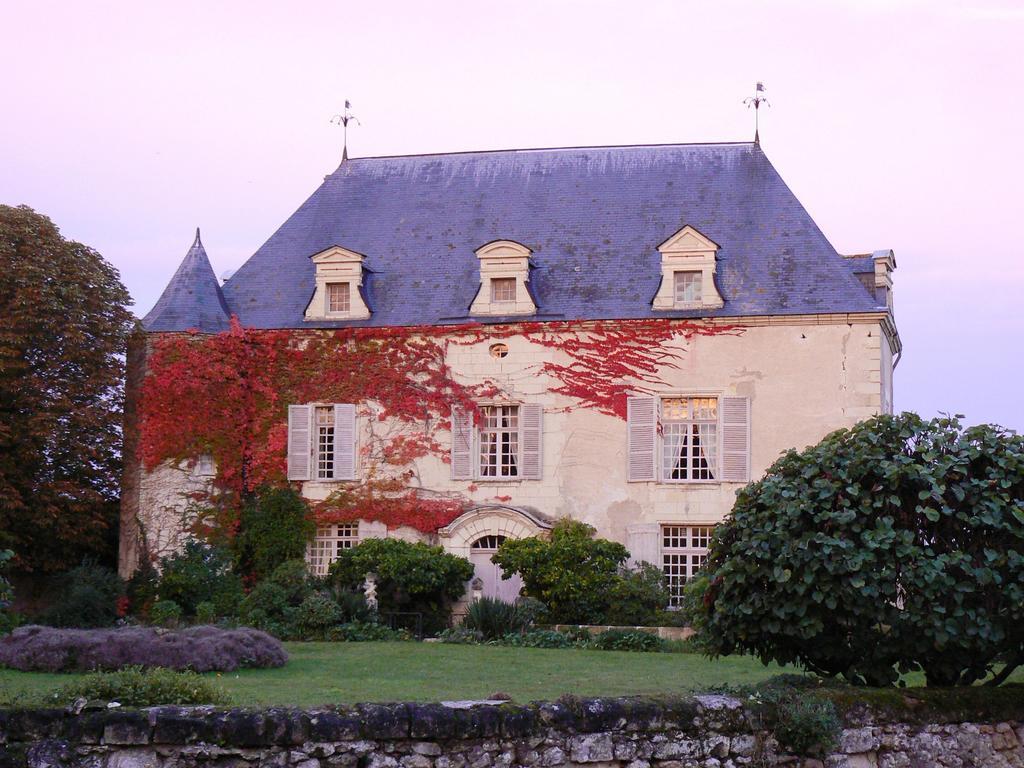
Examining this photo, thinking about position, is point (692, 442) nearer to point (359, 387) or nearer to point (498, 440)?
point (498, 440)

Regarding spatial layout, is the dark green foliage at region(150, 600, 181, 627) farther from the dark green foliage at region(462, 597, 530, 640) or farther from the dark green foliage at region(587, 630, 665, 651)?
the dark green foliage at region(587, 630, 665, 651)

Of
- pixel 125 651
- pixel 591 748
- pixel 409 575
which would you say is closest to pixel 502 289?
pixel 409 575

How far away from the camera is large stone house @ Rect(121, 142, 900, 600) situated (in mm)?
22703

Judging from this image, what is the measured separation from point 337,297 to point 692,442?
696 centimetres

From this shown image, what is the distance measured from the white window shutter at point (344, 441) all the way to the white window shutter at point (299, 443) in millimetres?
469

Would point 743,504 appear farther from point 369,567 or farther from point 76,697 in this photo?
point 369,567

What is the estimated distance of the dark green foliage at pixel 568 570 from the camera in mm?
20969

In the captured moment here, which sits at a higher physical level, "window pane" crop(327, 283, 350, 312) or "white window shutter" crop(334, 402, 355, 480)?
"window pane" crop(327, 283, 350, 312)

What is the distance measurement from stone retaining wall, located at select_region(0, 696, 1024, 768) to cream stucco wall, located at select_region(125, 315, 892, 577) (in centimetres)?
1396

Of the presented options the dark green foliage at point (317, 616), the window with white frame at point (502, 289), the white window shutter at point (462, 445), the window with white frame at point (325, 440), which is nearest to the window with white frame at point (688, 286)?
the window with white frame at point (502, 289)

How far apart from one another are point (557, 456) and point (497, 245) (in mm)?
3922

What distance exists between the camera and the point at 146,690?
27.2 feet

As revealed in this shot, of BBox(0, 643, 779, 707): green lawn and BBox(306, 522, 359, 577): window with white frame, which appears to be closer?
BBox(0, 643, 779, 707): green lawn

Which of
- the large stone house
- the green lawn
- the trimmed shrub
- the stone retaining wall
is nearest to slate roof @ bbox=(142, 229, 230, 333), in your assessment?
the large stone house
